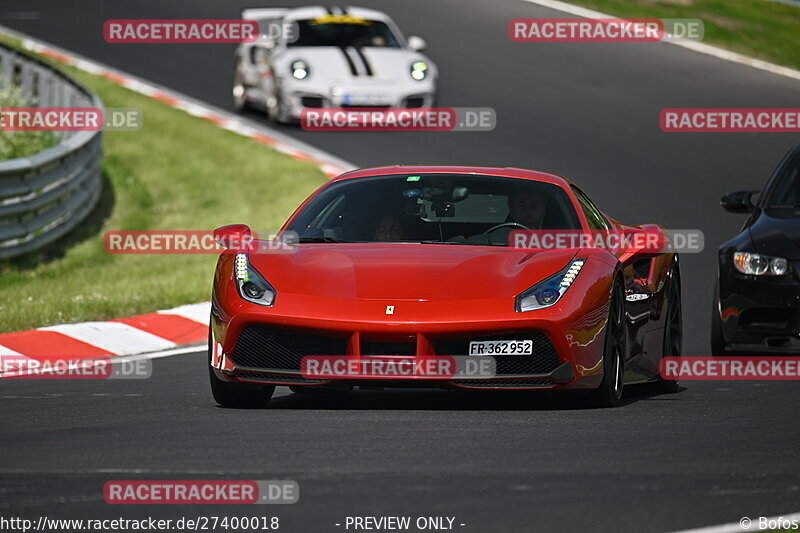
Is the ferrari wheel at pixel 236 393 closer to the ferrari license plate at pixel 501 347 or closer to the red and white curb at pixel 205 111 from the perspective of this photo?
the ferrari license plate at pixel 501 347

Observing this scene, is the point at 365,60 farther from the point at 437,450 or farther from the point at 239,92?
the point at 437,450

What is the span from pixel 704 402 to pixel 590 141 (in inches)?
468

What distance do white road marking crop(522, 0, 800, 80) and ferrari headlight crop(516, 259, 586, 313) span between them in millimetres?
16263

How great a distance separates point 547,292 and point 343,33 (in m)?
13.8

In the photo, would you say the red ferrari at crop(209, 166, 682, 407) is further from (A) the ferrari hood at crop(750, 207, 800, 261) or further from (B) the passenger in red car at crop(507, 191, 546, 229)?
(A) the ferrari hood at crop(750, 207, 800, 261)

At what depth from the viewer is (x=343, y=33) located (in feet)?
69.2

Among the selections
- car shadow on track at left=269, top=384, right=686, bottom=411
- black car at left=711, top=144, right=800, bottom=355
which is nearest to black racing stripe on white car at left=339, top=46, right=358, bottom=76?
black car at left=711, top=144, right=800, bottom=355

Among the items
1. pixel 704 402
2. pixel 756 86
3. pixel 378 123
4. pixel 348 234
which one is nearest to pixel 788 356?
pixel 704 402

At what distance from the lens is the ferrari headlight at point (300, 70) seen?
1995 cm

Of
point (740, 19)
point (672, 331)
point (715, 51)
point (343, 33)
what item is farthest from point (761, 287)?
point (740, 19)

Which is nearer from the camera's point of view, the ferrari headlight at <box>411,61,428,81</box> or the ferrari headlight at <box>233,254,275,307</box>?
the ferrari headlight at <box>233,254,275,307</box>

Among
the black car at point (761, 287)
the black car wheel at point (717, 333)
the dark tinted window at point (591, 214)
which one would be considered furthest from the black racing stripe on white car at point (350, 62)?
the dark tinted window at point (591, 214)

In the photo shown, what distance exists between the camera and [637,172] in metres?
19.0

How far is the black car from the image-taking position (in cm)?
1011
